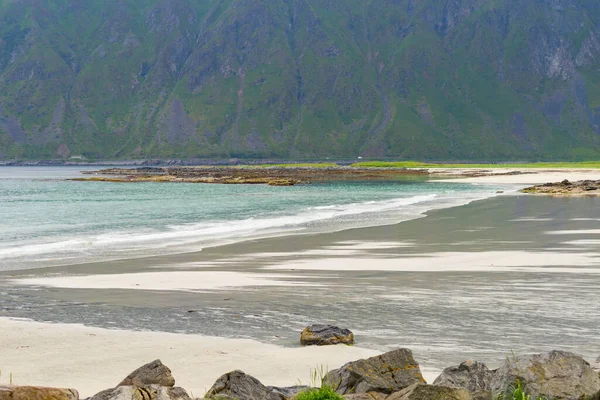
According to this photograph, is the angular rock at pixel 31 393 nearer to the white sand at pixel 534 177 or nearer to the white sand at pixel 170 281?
the white sand at pixel 170 281

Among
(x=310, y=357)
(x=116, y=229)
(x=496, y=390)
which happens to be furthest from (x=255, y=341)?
(x=116, y=229)

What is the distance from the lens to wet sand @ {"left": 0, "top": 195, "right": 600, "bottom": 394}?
1344 cm

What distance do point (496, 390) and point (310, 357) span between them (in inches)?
147

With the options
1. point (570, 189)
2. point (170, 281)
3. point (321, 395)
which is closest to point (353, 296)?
point (170, 281)

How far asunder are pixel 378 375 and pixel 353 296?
8.66 metres

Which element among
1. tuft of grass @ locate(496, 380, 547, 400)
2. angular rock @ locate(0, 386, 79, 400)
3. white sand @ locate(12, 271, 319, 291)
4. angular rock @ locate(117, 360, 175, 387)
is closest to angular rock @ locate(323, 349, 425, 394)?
tuft of grass @ locate(496, 380, 547, 400)

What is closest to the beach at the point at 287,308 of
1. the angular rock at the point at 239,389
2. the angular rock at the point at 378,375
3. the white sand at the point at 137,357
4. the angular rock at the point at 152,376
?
the white sand at the point at 137,357

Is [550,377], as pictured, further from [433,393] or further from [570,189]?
[570,189]

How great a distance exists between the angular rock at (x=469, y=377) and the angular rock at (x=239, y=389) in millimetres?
1950

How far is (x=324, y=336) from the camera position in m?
13.2

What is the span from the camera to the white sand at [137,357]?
11203mm

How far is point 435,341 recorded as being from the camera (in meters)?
13.4

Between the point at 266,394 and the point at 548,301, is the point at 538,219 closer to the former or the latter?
the point at 548,301

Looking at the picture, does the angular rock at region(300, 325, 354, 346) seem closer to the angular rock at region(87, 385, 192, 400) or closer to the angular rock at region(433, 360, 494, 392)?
the angular rock at region(433, 360, 494, 392)
